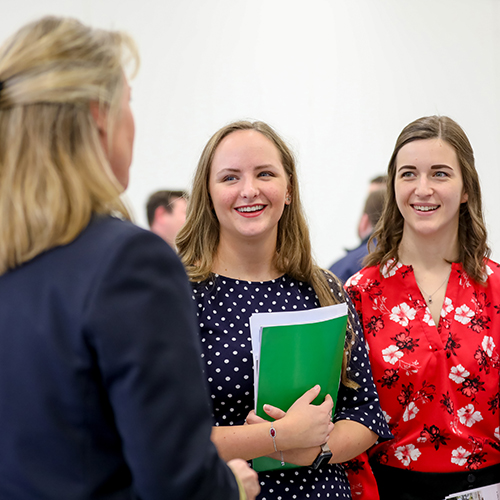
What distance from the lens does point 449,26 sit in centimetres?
470

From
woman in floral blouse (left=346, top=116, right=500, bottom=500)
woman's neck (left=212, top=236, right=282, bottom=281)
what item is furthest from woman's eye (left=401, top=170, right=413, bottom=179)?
woman's neck (left=212, top=236, right=282, bottom=281)

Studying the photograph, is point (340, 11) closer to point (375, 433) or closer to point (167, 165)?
point (167, 165)

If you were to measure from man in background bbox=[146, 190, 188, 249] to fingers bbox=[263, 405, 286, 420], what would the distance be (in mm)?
2767

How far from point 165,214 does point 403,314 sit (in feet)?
8.51

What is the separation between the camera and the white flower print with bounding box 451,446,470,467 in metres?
1.71

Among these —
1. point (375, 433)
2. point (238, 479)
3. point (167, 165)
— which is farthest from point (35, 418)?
point (167, 165)

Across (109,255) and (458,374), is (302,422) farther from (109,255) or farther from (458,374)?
(109,255)

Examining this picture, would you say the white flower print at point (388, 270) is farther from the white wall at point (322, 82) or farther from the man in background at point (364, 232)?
the white wall at point (322, 82)

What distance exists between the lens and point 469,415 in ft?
5.72

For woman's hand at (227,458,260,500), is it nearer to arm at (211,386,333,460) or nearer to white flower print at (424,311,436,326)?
arm at (211,386,333,460)

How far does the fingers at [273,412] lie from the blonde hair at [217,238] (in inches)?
12.8

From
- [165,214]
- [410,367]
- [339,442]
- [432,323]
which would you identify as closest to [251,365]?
[339,442]

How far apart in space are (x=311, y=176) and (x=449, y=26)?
1614 millimetres

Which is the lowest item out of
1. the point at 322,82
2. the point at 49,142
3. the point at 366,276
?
the point at 366,276
